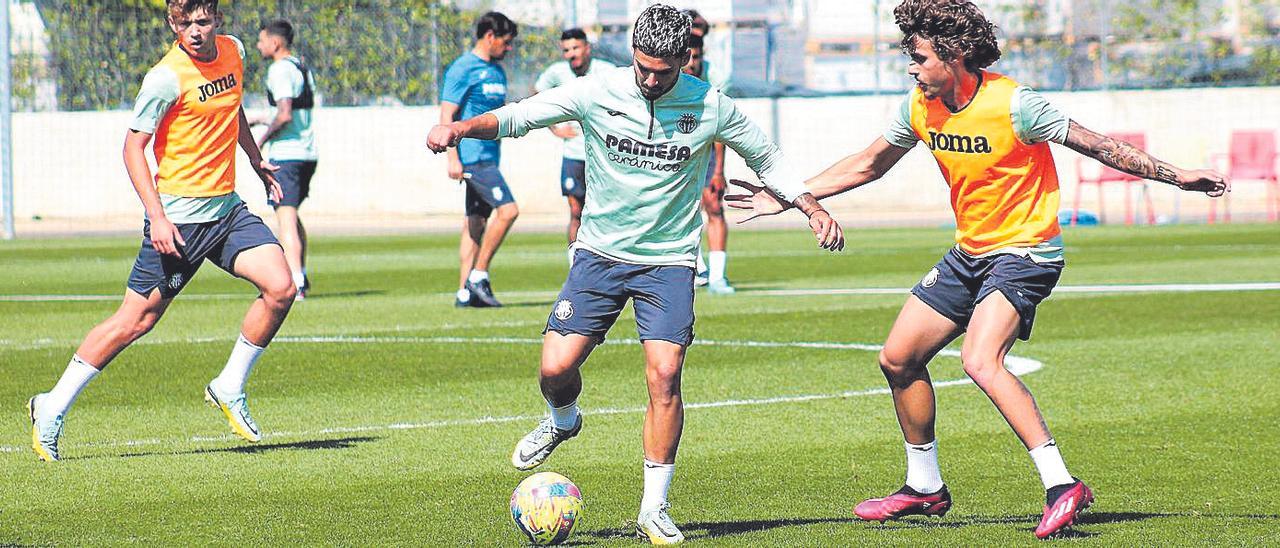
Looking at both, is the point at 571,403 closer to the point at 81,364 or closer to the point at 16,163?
the point at 81,364

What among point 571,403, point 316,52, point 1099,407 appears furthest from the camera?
point 316,52

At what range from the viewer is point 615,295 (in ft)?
21.1

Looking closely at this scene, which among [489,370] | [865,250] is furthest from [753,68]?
[489,370]

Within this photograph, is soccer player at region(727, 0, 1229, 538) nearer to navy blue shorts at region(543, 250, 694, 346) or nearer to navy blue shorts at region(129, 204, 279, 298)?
navy blue shorts at region(543, 250, 694, 346)

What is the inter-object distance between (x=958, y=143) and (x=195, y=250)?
3.54 meters

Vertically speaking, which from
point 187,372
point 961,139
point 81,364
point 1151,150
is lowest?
point 1151,150

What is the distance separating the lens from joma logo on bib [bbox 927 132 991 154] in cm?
617

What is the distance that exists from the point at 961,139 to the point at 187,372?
5706 millimetres

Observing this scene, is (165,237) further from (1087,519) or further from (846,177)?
(1087,519)

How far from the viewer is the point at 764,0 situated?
33688 millimetres

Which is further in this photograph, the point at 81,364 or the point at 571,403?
the point at 81,364

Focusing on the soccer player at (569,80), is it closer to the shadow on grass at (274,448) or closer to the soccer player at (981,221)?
the shadow on grass at (274,448)

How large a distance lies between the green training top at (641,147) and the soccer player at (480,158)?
26.4 ft

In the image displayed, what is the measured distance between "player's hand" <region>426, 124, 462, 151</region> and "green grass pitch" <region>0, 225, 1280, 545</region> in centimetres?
127
